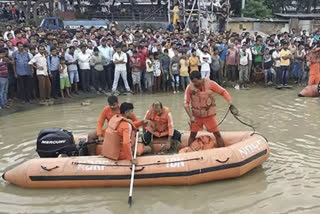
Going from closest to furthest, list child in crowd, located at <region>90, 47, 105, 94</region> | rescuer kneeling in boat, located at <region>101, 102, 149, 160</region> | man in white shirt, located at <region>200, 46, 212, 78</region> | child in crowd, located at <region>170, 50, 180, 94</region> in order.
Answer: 1. rescuer kneeling in boat, located at <region>101, 102, 149, 160</region>
2. child in crowd, located at <region>90, 47, 105, 94</region>
3. child in crowd, located at <region>170, 50, 180, 94</region>
4. man in white shirt, located at <region>200, 46, 212, 78</region>

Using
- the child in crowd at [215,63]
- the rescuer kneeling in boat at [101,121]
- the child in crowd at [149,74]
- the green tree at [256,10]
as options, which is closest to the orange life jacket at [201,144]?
the rescuer kneeling in boat at [101,121]

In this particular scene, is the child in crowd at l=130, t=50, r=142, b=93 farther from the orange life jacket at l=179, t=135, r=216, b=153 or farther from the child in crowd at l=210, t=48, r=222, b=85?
the orange life jacket at l=179, t=135, r=216, b=153

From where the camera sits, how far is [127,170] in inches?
241

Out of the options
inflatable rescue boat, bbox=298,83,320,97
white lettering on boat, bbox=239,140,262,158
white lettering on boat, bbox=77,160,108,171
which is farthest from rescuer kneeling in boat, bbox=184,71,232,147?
inflatable rescue boat, bbox=298,83,320,97

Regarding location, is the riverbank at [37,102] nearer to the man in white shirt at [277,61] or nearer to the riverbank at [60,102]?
the riverbank at [60,102]

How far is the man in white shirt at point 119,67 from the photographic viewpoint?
12469 millimetres

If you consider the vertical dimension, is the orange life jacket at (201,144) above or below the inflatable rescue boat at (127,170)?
above

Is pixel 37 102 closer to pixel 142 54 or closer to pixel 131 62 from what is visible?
pixel 131 62

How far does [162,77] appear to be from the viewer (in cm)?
1325

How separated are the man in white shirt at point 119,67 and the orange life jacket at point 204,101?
19.5 feet

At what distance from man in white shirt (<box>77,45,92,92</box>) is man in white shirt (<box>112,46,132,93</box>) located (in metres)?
0.79

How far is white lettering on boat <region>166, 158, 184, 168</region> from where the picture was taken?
6145 millimetres

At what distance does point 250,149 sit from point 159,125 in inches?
62.2

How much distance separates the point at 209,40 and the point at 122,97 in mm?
3938
